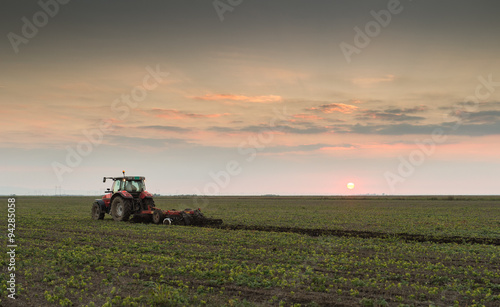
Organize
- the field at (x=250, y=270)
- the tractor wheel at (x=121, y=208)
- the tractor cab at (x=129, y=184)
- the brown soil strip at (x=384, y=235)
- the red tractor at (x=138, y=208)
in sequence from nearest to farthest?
the field at (x=250, y=270), the brown soil strip at (x=384, y=235), the red tractor at (x=138, y=208), the tractor wheel at (x=121, y=208), the tractor cab at (x=129, y=184)

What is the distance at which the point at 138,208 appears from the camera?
112ft

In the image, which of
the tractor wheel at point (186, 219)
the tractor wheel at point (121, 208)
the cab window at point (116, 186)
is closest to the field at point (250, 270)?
the tractor wheel at point (186, 219)

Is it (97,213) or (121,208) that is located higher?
(121,208)

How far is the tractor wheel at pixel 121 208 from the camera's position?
111ft

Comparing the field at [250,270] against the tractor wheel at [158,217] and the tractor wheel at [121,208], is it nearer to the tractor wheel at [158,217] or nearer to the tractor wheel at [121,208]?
the tractor wheel at [158,217]

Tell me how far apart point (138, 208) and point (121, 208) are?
1.52 meters

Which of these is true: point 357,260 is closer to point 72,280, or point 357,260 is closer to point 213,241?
point 213,241

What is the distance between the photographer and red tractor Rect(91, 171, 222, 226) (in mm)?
31984

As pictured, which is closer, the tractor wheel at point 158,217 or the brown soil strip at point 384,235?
the brown soil strip at point 384,235

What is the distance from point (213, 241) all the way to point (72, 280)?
9.26 m

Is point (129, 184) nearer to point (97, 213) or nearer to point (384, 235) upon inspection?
point (97, 213)

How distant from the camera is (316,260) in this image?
58.7ft

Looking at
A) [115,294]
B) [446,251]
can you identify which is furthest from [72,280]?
[446,251]

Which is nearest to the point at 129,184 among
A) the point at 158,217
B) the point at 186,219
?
the point at 158,217
